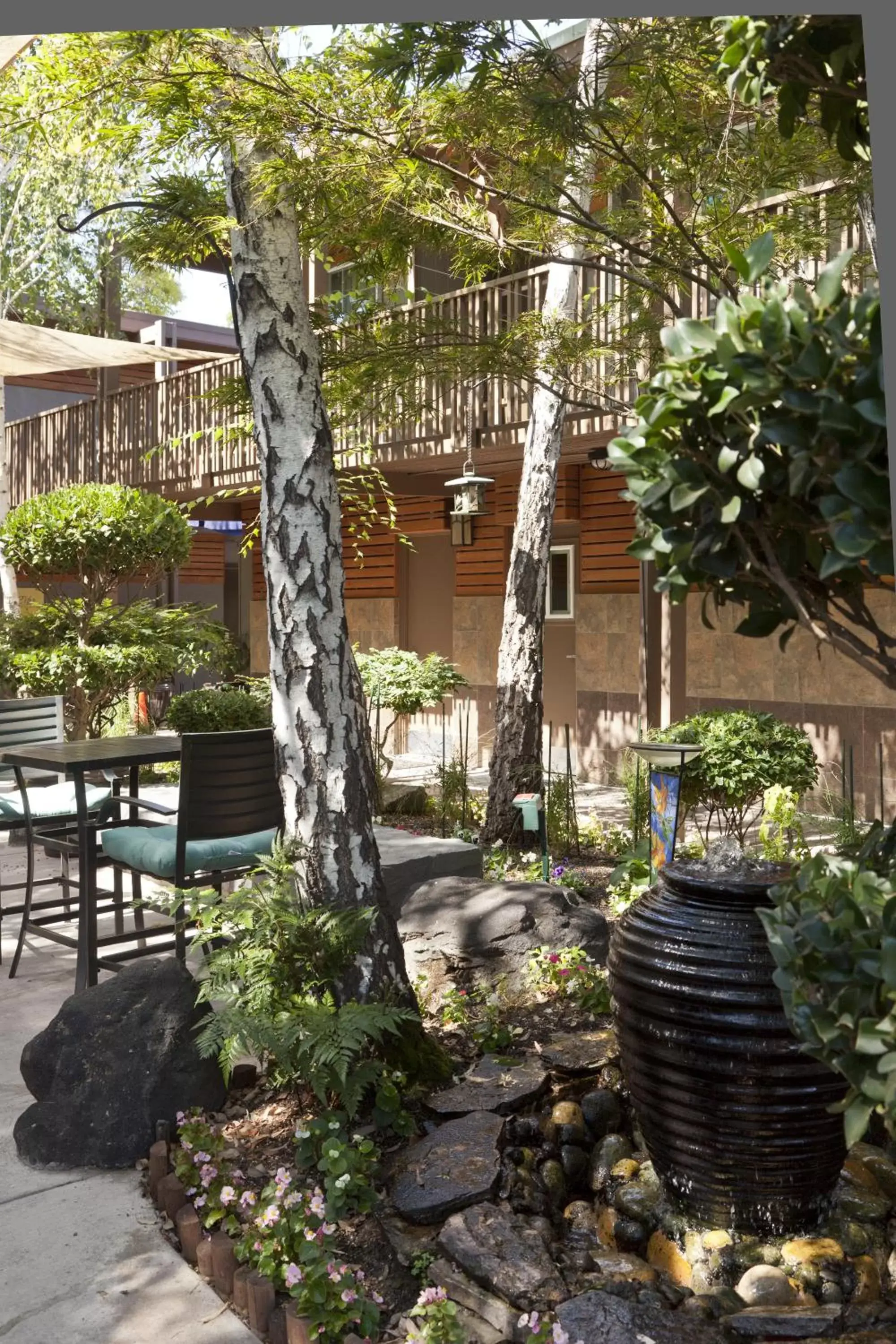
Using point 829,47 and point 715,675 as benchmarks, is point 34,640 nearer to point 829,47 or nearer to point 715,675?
point 715,675

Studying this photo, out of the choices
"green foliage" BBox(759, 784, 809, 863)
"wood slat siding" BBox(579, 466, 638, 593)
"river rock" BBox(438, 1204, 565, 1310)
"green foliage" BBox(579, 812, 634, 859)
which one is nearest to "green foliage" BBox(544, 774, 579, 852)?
"green foliage" BBox(579, 812, 634, 859)

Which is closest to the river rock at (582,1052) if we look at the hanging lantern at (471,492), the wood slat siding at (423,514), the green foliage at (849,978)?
the green foliage at (849,978)

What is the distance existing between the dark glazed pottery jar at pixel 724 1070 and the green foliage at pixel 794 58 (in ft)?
5.65

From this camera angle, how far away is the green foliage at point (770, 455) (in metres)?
1.43

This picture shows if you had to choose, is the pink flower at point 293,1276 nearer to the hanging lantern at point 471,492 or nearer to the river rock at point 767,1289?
the river rock at point 767,1289

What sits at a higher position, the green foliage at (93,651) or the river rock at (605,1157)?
the green foliage at (93,651)

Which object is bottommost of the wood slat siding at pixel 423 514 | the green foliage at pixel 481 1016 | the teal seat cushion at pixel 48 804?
the green foliage at pixel 481 1016

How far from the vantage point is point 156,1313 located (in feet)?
8.82

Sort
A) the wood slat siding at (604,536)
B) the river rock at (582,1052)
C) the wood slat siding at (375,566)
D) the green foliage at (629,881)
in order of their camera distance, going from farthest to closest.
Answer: the wood slat siding at (375,566) < the wood slat siding at (604,536) < the green foliage at (629,881) < the river rock at (582,1052)

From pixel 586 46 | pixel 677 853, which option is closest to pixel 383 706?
pixel 677 853

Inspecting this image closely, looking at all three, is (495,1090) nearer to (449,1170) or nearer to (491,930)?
(449,1170)

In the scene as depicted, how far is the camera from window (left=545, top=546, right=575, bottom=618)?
12453 millimetres

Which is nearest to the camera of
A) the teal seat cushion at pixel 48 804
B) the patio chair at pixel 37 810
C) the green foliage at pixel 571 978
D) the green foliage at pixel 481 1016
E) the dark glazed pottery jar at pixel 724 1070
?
the dark glazed pottery jar at pixel 724 1070

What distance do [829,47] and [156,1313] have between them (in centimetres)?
282
